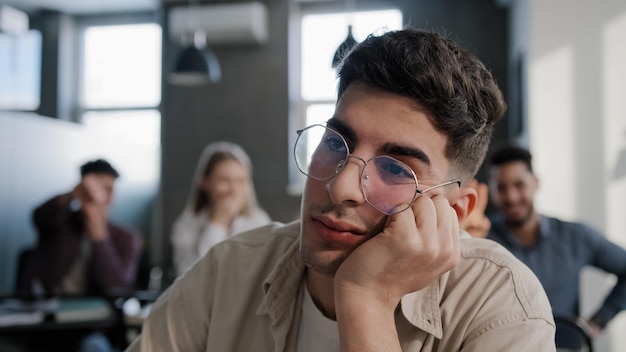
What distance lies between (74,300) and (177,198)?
3.27 m

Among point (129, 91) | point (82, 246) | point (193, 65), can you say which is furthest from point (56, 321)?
point (129, 91)

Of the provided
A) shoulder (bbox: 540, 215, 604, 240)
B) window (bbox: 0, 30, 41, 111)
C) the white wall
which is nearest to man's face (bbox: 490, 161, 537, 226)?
shoulder (bbox: 540, 215, 604, 240)

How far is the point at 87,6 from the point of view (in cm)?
712

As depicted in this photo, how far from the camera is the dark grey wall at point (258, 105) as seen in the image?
6.66 meters

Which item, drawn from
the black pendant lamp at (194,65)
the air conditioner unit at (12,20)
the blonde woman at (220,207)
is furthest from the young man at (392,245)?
the air conditioner unit at (12,20)

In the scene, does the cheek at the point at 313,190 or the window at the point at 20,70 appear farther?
the window at the point at 20,70

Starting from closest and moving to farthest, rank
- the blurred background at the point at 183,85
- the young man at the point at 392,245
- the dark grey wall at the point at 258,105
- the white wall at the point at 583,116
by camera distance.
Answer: the young man at the point at 392,245, the white wall at the point at 583,116, the blurred background at the point at 183,85, the dark grey wall at the point at 258,105

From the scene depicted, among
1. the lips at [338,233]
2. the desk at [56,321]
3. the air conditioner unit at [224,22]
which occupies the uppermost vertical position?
the air conditioner unit at [224,22]

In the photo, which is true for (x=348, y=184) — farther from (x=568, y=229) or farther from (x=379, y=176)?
(x=568, y=229)

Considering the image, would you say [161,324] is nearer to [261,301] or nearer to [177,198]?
[261,301]

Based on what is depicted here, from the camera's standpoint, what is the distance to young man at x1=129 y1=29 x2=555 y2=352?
45.0 inches

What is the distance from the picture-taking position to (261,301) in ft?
4.57

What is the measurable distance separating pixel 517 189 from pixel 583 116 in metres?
1.20

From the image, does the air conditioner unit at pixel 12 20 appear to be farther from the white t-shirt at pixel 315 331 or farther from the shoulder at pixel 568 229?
the white t-shirt at pixel 315 331
